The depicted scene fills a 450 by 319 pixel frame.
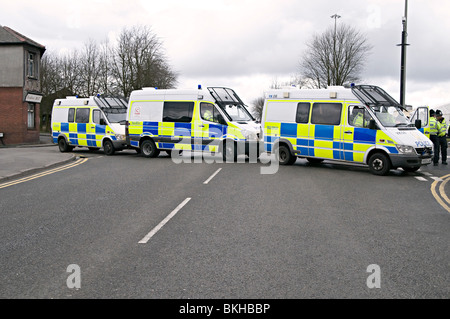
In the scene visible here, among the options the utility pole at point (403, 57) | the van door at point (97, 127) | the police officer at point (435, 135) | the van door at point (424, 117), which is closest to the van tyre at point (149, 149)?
the van door at point (97, 127)

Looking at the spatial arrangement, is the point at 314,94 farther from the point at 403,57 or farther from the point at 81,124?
the point at 81,124

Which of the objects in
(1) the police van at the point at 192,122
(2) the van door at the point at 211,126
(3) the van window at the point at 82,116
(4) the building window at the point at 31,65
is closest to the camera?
(1) the police van at the point at 192,122

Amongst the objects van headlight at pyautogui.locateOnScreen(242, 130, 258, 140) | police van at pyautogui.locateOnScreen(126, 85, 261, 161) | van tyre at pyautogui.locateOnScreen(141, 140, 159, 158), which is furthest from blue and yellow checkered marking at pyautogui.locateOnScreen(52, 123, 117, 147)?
van headlight at pyautogui.locateOnScreen(242, 130, 258, 140)

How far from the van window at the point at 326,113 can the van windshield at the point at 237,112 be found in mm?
3468

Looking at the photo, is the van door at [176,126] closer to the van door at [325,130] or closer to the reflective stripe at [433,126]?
the van door at [325,130]

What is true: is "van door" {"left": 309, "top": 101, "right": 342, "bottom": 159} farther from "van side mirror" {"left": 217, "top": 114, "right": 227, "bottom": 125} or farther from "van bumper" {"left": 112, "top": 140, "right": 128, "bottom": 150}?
"van bumper" {"left": 112, "top": 140, "right": 128, "bottom": 150}

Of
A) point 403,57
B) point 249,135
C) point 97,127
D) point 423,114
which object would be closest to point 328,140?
point 249,135

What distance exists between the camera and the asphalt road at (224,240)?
468 cm

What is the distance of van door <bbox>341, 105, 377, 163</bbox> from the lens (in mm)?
13895

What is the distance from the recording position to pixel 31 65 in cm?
3738

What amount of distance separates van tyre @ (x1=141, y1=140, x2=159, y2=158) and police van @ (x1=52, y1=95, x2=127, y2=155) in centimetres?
148

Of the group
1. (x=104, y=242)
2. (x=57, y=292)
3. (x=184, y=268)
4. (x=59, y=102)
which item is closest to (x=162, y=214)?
(x=104, y=242)

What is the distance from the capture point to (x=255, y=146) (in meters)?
17.5

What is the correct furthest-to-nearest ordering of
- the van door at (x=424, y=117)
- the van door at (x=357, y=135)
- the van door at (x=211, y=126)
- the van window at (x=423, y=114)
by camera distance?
the van window at (x=423, y=114) < the van door at (x=424, y=117) < the van door at (x=211, y=126) < the van door at (x=357, y=135)
